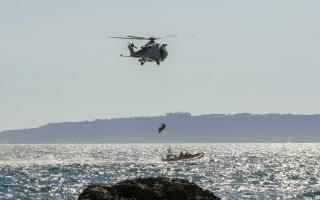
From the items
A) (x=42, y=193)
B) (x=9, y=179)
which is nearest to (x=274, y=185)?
(x=42, y=193)

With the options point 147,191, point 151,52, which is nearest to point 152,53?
point 151,52

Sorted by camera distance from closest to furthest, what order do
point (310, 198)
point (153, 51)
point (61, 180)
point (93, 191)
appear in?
point (93, 191) → point (153, 51) → point (310, 198) → point (61, 180)

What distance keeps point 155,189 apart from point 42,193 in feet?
172

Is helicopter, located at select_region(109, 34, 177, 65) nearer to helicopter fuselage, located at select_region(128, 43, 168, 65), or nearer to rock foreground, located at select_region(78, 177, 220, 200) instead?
helicopter fuselage, located at select_region(128, 43, 168, 65)

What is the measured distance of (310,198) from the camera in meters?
68.0

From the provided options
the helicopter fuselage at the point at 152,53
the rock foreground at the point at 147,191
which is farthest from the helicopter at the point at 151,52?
the rock foreground at the point at 147,191

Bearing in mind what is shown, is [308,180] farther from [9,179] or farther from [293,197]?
[9,179]

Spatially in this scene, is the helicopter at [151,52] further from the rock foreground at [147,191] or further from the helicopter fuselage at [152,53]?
the rock foreground at [147,191]

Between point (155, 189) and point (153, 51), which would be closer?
point (155, 189)

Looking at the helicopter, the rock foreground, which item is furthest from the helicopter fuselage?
the rock foreground

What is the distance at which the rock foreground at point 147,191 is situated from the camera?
25453mm

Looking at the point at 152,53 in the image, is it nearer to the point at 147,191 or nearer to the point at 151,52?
the point at 151,52

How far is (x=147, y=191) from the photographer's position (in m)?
25.6

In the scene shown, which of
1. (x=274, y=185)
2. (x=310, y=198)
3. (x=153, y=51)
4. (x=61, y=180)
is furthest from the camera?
(x=61, y=180)
